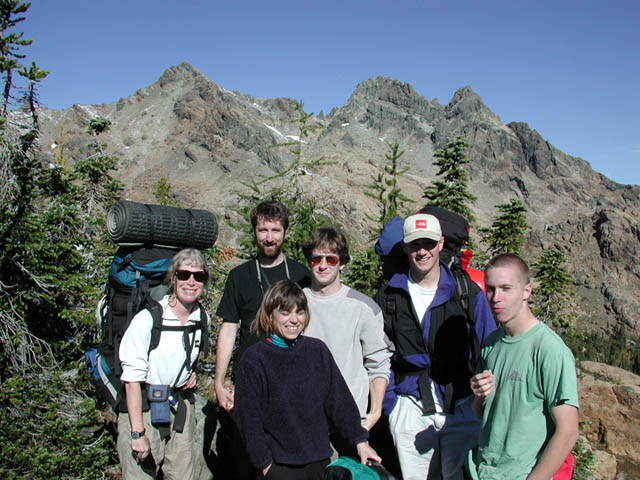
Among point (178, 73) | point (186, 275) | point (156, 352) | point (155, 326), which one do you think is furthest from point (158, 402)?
point (178, 73)

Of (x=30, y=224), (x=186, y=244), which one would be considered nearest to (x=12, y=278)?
(x=30, y=224)

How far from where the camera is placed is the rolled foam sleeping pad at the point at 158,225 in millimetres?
3426

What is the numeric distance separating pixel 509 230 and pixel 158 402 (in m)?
12.2

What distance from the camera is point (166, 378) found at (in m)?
3.32

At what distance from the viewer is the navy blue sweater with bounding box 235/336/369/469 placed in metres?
2.76

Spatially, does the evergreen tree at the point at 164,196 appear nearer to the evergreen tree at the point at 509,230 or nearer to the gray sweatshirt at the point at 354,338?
the evergreen tree at the point at 509,230

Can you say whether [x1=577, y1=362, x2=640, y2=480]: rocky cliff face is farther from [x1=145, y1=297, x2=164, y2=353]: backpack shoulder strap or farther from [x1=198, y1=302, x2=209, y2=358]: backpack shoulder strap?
[x1=145, y1=297, x2=164, y2=353]: backpack shoulder strap

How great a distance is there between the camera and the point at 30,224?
5523mm

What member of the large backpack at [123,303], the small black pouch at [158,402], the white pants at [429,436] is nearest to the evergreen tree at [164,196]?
the large backpack at [123,303]

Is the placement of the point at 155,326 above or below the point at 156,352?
above

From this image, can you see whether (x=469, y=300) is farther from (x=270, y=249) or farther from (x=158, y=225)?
(x=158, y=225)

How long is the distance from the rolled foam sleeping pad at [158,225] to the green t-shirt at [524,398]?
2449 millimetres

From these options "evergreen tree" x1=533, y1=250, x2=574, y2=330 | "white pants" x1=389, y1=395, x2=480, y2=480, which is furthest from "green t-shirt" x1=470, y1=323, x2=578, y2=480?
"evergreen tree" x1=533, y1=250, x2=574, y2=330

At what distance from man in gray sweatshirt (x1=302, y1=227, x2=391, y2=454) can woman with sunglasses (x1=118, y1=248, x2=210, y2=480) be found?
90 centimetres
